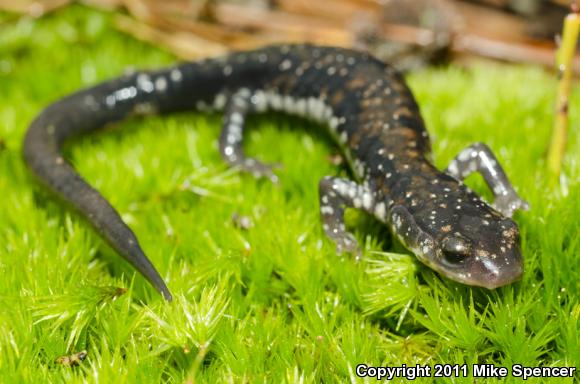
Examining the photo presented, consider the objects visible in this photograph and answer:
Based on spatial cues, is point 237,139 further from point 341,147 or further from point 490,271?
point 490,271

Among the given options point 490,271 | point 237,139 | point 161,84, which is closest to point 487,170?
point 490,271

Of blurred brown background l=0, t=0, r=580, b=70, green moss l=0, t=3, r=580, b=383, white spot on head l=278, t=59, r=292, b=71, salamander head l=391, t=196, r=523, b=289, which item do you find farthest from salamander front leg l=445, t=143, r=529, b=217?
blurred brown background l=0, t=0, r=580, b=70

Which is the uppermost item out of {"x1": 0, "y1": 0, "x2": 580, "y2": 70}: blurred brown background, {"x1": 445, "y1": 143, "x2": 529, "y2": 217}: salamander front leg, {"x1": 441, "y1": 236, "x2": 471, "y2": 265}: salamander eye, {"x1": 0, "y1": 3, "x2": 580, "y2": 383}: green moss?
{"x1": 0, "y1": 0, "x2": 580, "y2": 70}: blurred brown background

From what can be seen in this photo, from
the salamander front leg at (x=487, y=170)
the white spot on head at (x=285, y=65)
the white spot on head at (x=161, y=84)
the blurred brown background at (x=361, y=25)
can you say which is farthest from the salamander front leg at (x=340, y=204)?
the blurred brown background at (x=361, y=25)

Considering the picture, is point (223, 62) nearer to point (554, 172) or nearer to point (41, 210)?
point (41, 210)

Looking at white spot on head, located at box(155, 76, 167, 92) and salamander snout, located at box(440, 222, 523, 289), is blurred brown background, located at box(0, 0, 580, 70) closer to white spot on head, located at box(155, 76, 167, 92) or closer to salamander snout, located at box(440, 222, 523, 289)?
white spot on head, located at box(155, 76, 167, 92)

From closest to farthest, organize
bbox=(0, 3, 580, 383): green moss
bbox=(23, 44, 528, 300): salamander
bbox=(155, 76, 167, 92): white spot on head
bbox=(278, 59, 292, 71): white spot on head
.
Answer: bbox=(0, 3, 580, 383): green moss < bbox=(23, 44, 528, 300): salamander < bbox=(155, 76, 167, 92): white spot on head < bbox=(278, 59, 292, 71): white spot on head

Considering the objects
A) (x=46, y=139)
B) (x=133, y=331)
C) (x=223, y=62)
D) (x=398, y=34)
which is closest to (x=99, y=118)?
(x=46, y=139)

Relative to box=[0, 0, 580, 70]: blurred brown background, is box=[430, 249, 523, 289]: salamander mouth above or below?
below

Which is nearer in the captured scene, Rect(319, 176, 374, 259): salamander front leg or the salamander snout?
the salamander snout
